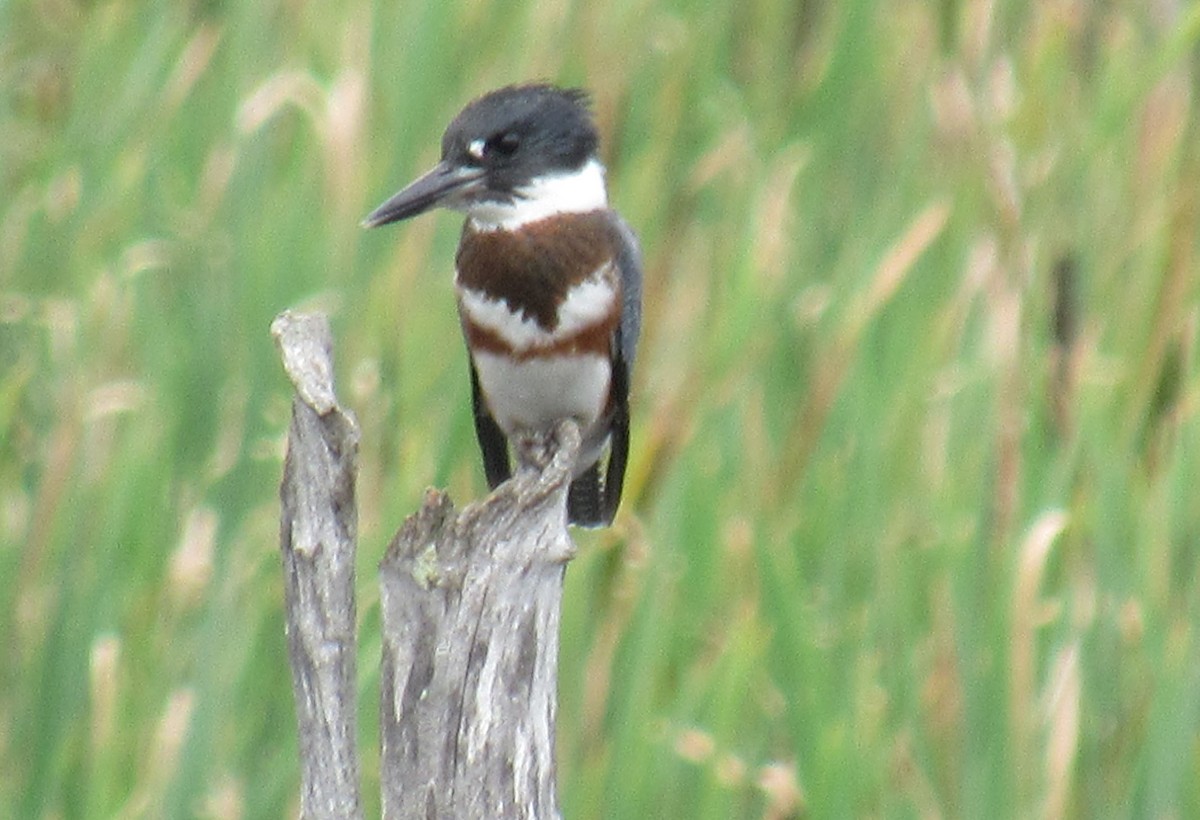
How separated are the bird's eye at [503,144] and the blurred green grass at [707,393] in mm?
389

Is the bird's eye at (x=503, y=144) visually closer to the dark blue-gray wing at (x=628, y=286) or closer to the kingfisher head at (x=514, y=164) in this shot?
the kingfisher head at (x=514, y=164)

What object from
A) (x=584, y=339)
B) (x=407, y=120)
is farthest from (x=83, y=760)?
(x=407, y=120)

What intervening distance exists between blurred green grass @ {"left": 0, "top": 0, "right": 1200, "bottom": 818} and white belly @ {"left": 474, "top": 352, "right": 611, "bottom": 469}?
0.09 meters

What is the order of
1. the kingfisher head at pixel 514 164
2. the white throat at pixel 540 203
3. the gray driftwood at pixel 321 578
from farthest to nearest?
the white throat at pixel 540 203, the kingfisher head at pixel 514 164, the gray driftwood at pixel 321 578

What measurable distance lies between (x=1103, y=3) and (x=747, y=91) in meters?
0.75

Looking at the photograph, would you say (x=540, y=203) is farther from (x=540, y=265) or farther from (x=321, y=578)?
(x=321, y=578)

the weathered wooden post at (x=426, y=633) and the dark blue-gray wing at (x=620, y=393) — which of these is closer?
the weathered wooden post at (x=426, y=633)

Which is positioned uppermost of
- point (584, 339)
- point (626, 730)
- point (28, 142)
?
point (28, 142)

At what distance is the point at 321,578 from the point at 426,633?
137 millimetres

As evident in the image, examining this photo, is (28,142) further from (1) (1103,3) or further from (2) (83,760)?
(1) (1103,3)

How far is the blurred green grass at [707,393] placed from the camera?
2551 millimetres

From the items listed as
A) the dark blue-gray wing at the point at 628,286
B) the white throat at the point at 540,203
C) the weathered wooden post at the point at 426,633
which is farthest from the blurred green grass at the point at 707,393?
the weathered wooden post at the point at 426,633

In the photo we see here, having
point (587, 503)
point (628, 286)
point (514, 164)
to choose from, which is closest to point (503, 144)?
point (514, 164)

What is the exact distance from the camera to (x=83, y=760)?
103 inches
